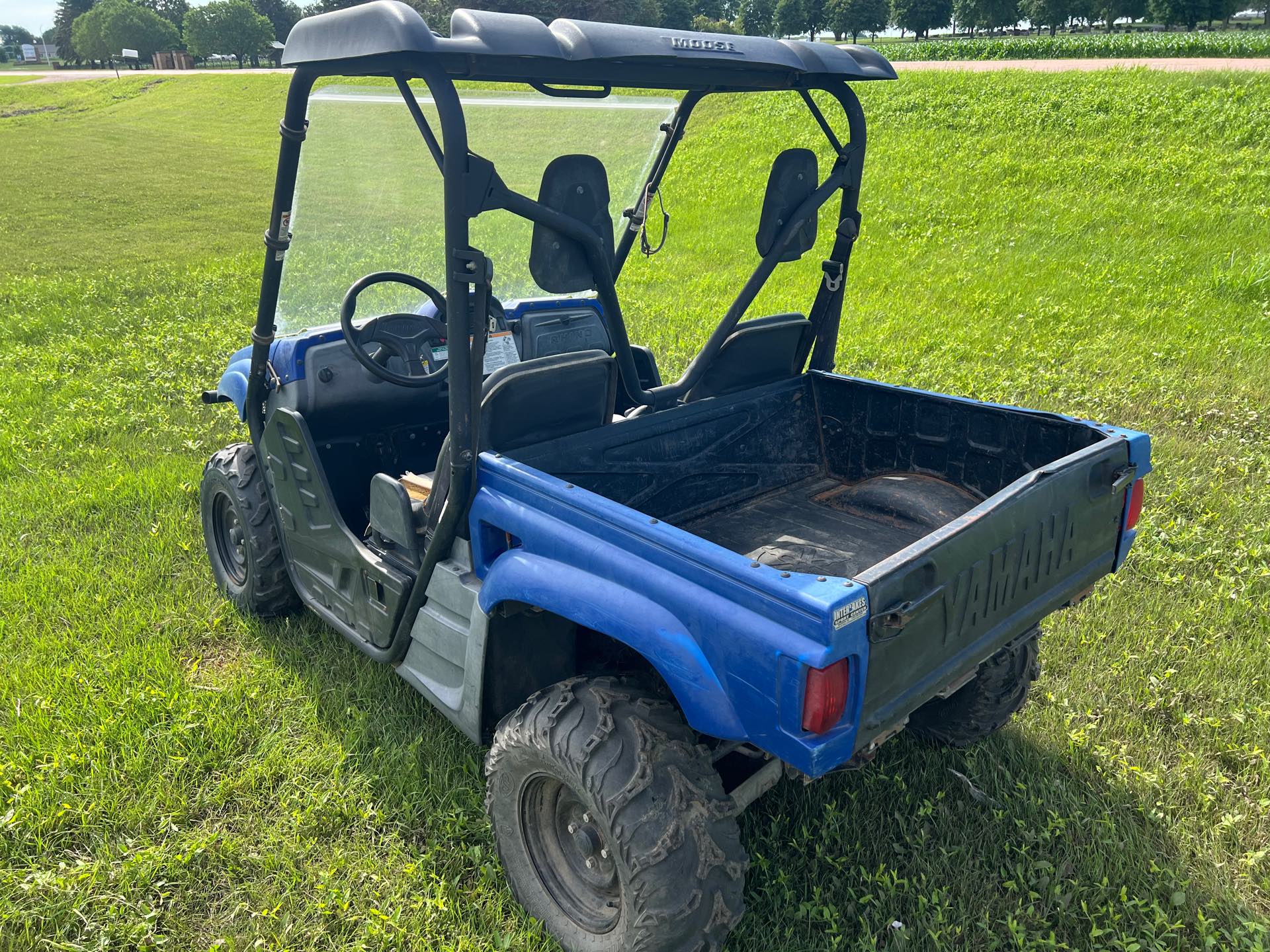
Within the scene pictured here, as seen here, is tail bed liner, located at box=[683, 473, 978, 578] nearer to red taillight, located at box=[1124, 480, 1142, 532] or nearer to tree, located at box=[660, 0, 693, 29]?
red taillight, located at box=[1124, 480, 1142, 532]

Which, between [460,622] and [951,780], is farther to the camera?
[951,780]

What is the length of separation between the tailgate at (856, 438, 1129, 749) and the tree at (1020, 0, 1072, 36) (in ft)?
170

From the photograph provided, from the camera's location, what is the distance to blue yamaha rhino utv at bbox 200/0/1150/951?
1.96 m

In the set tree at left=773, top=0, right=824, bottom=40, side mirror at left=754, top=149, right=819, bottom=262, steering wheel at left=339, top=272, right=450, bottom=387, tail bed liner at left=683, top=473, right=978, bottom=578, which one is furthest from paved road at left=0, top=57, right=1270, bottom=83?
tree at left=773, top=0, right=824, bottom=40

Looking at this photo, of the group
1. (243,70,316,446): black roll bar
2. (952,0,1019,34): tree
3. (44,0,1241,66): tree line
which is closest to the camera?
(243,70,316,446): black roll bar

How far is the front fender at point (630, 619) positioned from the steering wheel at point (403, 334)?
1.10 meters

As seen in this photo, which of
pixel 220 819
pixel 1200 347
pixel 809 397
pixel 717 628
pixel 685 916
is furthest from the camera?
pixel 1200 347

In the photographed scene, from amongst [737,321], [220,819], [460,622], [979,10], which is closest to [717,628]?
[460,622]

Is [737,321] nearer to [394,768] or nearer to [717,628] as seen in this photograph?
[717,628]

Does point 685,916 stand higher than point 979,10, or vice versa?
point 979,10

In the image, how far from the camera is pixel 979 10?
4975 cm

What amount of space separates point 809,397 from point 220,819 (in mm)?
2383

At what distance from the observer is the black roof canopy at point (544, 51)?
195 cm

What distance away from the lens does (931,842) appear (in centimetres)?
271
